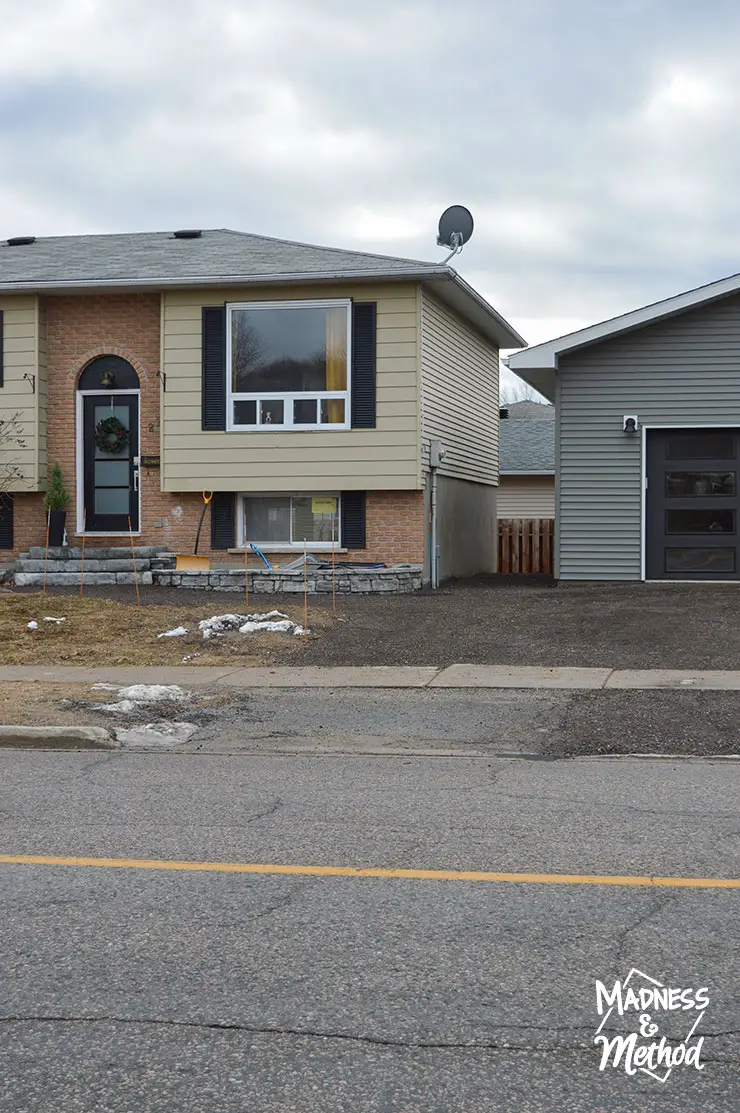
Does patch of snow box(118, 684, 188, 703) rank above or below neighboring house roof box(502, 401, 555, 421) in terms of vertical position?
below

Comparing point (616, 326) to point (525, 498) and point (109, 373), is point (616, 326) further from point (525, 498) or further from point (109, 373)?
point (525, 498)

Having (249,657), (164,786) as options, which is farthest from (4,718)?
(249,657)

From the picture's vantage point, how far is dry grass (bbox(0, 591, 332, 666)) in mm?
13430

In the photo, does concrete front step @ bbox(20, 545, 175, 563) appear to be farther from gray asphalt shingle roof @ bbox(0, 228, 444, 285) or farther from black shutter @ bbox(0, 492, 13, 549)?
gray asphalt shingle roof @ bbox(0, 228, 444, 285)

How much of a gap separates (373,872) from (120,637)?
30.7 feet

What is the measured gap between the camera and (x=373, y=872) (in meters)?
5.75

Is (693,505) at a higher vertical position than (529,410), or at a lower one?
lower

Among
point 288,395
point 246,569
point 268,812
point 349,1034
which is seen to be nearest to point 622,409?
point 288,395

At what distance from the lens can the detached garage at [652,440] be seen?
19.1m

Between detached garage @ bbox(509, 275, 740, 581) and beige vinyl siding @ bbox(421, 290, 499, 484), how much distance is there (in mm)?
1815

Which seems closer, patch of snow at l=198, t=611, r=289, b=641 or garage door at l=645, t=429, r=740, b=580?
patch of snow at l=198, t=611, r=289, b=641

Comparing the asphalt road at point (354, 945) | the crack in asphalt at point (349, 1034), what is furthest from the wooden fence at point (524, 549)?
the crack in asphalt at point (349, 1034)

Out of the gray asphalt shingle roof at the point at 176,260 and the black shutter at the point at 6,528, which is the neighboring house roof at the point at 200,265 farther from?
the black shutter at the point at 6,528

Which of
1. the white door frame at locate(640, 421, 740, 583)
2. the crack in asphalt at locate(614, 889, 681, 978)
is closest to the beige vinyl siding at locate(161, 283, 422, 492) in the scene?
the white door frame at locate(640, 421, 740, 583)
